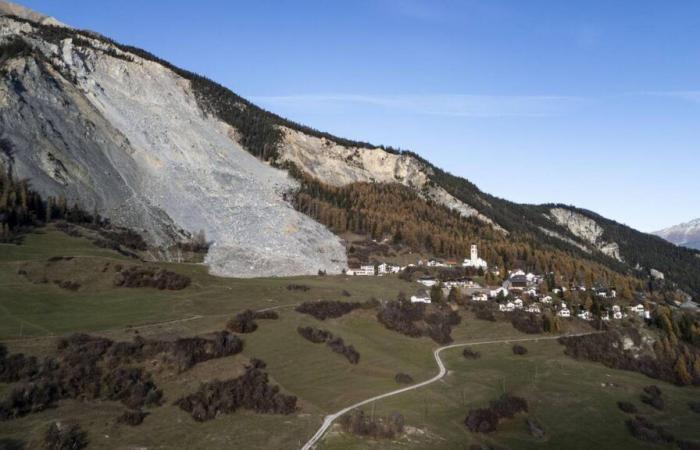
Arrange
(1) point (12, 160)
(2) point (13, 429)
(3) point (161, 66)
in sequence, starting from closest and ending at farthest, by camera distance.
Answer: (2) point (13, 429)
(1) point (12, 160)
(3) point (161, 66)

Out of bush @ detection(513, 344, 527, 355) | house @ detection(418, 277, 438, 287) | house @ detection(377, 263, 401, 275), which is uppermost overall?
house @ detection(377, 263, 401, 275)

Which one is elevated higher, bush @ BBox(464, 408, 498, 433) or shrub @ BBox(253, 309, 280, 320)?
shrub @ BBox(253, 309, 280, 320)

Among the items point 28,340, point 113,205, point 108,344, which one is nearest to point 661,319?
point 108,344

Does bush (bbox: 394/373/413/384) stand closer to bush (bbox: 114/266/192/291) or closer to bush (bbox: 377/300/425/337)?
bush (bbox: 377/300/425/337)

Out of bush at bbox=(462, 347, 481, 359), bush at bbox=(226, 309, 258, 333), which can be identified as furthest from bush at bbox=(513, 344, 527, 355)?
bush at bbox=(226, 309, 258, 333)

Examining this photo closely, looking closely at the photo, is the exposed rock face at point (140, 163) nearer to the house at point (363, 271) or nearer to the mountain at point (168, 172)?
the mountain at point (168, 172)

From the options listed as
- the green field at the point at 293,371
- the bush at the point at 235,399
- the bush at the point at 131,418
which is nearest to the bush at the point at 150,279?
the green field at the point at 293,371

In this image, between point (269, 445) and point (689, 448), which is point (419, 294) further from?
point (269, 445)
